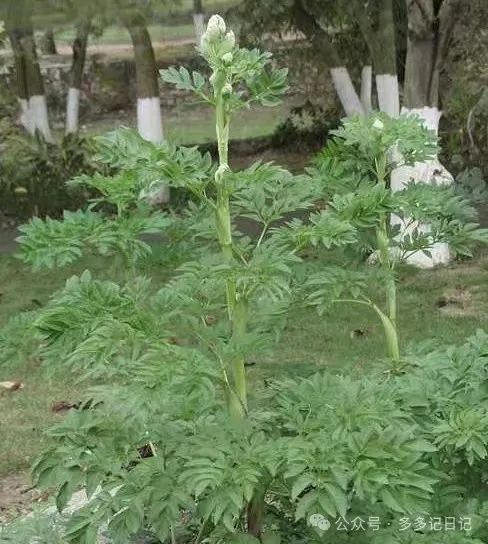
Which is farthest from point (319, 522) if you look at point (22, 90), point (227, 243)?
point (22, 90)

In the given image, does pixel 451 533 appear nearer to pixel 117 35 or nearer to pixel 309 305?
pixel 309 305

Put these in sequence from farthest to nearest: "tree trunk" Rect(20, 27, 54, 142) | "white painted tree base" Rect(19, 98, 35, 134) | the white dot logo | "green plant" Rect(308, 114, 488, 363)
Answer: "white painted tree base" Rect(19, 98, 35, 134)
"tree trunk" Rect(20, 27, 54, 142)
"green plant" Rect(308, 114, 488, 363)
the white dot logo

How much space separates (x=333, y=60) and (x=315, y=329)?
649 centimetres

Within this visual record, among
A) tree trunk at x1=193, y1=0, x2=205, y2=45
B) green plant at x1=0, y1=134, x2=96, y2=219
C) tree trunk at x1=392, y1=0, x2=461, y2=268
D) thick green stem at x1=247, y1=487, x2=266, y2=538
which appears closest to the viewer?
thick green stem at x1=247, y1=487, x2=266, y2=538

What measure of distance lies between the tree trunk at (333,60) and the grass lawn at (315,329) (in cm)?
434

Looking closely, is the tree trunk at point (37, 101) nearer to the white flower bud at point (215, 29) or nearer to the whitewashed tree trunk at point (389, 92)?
the whitewashed tree trunk at point (389, 92)

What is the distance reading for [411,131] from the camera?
11.3 ft

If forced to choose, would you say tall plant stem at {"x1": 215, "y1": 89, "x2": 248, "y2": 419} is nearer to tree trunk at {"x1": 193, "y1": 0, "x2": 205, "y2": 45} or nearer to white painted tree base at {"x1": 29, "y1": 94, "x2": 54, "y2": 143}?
tree trunk at {"x1": 193, "y1": 0, "x2": 205, "y2": 45}

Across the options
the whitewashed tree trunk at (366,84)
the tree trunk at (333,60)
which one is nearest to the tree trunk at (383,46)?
the tree trunk at (333,60)

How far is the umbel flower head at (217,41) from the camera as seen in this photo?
2.90 meters

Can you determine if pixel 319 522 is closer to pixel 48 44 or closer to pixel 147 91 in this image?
pixel 147 91

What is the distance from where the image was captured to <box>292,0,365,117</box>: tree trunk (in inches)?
511

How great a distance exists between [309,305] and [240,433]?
443mm

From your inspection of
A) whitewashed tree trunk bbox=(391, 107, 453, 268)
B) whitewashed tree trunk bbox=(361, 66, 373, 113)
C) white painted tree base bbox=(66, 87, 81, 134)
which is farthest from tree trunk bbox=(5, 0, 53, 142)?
whitewashed tree trunk bbox=(391, 107, 453, 268)
